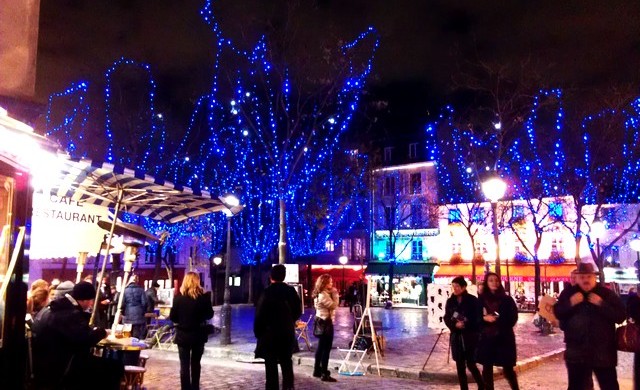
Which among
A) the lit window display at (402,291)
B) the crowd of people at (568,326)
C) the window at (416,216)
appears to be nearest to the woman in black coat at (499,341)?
the crowd of people at (568,326)

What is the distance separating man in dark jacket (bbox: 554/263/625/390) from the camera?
6.00 meters

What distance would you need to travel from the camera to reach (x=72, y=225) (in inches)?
326

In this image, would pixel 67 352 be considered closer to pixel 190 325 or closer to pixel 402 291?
pixel 190 325

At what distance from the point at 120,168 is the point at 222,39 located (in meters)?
12.5

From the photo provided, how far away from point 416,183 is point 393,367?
35.8 meters

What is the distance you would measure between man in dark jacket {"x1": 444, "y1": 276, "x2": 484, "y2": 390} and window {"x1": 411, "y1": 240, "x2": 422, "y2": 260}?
38593 millimetres

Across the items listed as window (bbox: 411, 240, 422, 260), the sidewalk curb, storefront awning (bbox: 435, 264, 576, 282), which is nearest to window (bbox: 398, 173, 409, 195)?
window (bbox: 411, 240, 422, 260)

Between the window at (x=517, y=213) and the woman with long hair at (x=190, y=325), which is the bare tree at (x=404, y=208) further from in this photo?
the woman with long hair at (x=190, y=325)

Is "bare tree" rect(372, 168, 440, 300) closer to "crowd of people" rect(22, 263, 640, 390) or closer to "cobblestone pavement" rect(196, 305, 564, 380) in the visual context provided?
"cobblestone pavement" rect(196, 305, 564, 380)

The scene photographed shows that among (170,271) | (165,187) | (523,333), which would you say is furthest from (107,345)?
(170,271)

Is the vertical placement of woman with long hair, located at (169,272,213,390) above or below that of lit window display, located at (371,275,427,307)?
above

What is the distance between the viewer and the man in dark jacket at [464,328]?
8109mm

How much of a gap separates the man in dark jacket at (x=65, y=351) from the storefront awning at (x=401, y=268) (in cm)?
3617

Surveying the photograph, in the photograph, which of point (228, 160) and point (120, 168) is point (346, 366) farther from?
point (228, 160)
